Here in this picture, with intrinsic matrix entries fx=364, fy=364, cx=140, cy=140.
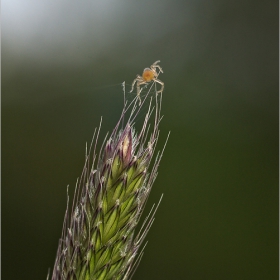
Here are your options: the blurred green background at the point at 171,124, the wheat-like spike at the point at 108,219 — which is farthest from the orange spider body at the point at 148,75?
the blurred green background at the point at 171,124

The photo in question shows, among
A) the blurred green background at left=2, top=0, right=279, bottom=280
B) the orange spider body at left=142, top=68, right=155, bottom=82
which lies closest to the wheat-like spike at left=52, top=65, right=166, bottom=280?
the orange spider body at left=142, top=68, right=155, bottom=82

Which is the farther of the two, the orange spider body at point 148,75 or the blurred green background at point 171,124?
the blurred green background at point 171,124

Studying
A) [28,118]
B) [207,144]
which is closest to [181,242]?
[207,144]

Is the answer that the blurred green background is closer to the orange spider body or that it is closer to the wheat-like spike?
the orange spider body

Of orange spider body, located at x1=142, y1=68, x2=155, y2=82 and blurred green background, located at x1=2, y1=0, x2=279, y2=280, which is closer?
orange spider body, located at x1=142, y1=68, x2=155, y2=82

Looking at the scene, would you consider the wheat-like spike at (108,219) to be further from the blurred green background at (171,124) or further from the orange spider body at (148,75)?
the blurred green background at (171,124)

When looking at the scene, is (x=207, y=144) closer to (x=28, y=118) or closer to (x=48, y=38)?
(x=28, y=118)

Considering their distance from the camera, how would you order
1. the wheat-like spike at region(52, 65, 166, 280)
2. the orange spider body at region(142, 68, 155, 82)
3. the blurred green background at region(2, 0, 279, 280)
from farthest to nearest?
1. the blurred green background at region(2, 0, 279, 280)
2. the orange spider body at region(142, 68, 155, 82)
3. the wheat-like spike at region(52, 65, 166, 280)

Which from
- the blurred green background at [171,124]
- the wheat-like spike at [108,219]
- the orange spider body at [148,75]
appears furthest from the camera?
the blurred green background at [171,124]
